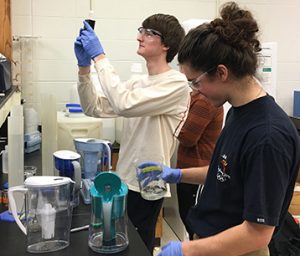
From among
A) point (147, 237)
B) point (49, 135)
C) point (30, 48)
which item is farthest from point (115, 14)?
point (147, 237)

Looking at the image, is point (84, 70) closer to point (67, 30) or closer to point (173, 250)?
point (173, 250)

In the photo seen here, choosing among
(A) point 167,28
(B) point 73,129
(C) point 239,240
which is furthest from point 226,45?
(B) point 73,129

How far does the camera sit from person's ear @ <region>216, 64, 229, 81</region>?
1139 mm

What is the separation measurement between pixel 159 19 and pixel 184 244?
4.24ft

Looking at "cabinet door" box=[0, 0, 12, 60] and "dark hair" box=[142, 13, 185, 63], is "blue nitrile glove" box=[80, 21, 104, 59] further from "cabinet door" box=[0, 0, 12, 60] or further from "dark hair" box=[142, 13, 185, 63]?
"cabinet door" box=[0, 0, 12, 60]

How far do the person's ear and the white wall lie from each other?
2.18m

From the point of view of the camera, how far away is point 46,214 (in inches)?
51.3

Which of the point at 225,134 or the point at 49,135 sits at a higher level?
the point at 225,134

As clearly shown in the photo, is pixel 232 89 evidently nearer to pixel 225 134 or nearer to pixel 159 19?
pixel 225 134

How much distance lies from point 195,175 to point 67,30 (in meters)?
2.14

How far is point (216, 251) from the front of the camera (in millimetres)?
1101

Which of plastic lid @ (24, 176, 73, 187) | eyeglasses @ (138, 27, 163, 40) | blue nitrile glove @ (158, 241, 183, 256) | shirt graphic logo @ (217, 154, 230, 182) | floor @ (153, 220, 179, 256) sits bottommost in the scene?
floor @ (153, 220, 179, 256)

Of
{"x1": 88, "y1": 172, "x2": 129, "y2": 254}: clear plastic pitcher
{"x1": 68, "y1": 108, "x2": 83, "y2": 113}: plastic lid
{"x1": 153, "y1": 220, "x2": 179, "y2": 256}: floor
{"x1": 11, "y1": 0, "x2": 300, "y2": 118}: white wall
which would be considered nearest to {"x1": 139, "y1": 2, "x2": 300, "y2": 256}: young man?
{"x1": 88, "y1": 172, "x2": 129, "y2": 254}: clear plastic pitcher

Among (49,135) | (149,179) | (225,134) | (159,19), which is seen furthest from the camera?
(159,19)
